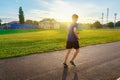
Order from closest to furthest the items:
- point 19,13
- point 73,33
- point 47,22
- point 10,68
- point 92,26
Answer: point 10,68, point 73,33, point 19,13, point 47,22, point 92,26

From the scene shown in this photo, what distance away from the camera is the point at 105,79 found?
177 inches

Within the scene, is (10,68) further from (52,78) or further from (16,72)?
(52,78)

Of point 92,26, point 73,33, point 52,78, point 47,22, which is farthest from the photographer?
point 92,26

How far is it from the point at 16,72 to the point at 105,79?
266 centimetres

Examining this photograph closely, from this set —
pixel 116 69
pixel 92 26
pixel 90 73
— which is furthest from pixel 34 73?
pixel 92 26

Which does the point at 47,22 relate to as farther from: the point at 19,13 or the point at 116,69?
the point at 116,69

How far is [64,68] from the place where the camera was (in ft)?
18.0

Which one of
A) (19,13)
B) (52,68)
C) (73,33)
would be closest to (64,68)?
(52,68)

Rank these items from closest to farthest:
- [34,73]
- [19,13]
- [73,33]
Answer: [34,73]
[73,33]
[19,13]

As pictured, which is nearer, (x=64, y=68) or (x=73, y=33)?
(x=64, y=68)

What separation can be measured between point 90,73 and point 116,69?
3.77 ft

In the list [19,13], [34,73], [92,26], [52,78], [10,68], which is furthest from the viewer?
[92,26]

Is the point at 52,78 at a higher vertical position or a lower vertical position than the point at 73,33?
lower

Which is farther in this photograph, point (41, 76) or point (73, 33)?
point (73, 33)
